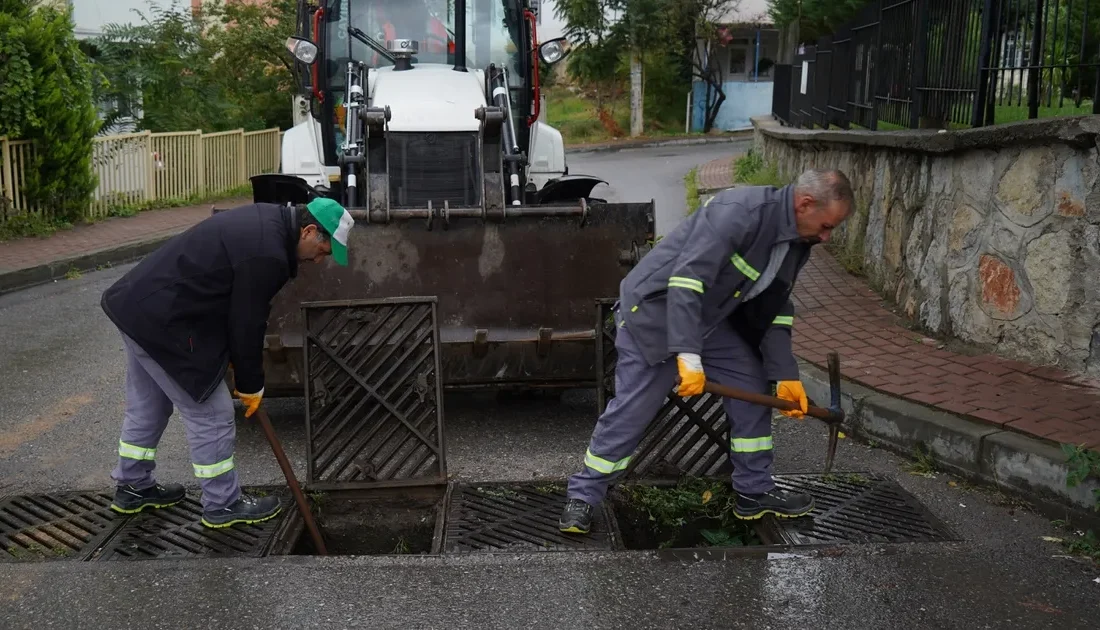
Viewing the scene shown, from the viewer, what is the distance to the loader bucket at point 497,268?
228 inches

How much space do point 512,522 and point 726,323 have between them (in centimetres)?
129

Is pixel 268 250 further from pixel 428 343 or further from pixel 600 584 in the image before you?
pixel 600 584

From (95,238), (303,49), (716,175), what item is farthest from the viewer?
(716,175)

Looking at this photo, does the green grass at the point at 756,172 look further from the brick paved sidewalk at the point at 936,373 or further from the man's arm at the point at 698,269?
the man's arm at the point at 698,269

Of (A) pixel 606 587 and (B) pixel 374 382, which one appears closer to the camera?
(A) pixel 606 587

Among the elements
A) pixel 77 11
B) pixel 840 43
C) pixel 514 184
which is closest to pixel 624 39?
pixel 77 11

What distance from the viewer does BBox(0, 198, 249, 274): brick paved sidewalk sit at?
1099cm

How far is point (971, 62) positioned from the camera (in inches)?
287

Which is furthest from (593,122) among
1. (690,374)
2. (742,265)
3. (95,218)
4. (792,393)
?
(690,374)

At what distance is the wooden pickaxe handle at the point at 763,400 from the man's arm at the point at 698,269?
227 millimetres

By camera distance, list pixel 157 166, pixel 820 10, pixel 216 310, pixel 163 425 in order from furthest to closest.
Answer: pixel 157 166 < pixel 820 10 < pixel 163 425 < pixel 216 310

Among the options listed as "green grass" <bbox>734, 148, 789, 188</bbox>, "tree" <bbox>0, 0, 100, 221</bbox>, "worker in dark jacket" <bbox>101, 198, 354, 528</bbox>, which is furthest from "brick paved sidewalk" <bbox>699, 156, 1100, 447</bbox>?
"tree" <bbox>0, 0, 100, 221</bbox>

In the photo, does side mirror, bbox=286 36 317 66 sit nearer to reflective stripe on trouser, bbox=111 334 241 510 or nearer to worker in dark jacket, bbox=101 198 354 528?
worker in dark jacket, bbox=101 198 354 528

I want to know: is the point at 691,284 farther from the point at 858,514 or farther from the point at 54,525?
the point at 54,525
